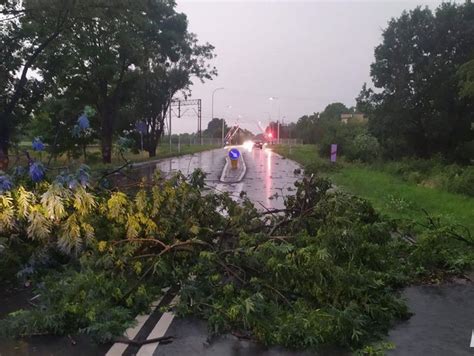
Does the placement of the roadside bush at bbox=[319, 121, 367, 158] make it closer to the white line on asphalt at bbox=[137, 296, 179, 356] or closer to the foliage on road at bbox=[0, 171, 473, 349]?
the foliage on road at bbox=[0, 171, 473, 349]

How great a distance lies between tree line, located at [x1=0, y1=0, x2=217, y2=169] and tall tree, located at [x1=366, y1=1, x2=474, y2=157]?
50.1 ft

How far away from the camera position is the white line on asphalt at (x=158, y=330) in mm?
4809

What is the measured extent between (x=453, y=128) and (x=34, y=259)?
92.9ft

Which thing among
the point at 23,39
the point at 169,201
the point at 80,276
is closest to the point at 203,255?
the point at 80,276

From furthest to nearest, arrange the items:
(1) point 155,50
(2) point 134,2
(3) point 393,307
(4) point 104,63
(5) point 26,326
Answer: (1) point 155,50, (4) point 104,63, (2) point 134,2, (3) point 393,307, (5) point 26,326

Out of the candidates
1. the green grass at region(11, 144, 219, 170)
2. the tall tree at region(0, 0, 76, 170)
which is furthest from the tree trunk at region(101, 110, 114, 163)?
the tall tree at region(0, 0, 76, 170)

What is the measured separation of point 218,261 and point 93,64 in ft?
99.7

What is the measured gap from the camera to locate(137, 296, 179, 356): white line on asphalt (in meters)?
4.81

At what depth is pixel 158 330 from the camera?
530cm

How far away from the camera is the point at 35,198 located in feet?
22.7

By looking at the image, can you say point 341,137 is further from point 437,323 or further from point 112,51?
point 437,323

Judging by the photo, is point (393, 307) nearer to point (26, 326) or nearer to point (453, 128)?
point (26, 326)

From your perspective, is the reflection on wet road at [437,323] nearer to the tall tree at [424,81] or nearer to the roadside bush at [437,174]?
the roadside bush at [437,174]

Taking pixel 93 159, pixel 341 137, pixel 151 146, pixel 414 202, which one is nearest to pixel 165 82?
pixel 151 146
